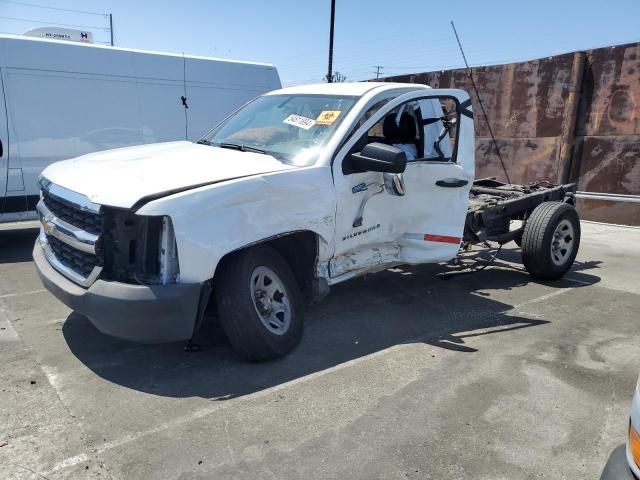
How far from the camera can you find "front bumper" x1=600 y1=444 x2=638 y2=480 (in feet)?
5.68

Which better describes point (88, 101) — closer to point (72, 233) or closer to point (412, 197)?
point (72, 233)

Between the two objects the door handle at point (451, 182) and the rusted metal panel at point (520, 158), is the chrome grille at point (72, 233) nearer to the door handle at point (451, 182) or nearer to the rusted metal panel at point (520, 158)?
the door handle at point (451, 182)

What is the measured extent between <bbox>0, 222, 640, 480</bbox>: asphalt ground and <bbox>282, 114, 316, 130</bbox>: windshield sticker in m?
1.69

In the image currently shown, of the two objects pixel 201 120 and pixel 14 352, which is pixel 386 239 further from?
pixel 201 120

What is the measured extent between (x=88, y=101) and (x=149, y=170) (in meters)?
4.62

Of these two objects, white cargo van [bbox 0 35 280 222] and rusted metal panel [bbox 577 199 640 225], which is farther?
rusted metal panel [bbox 577 199 640 225]

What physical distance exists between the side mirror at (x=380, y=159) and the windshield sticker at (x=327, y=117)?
0.40 metres

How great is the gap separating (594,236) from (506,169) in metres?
3.21

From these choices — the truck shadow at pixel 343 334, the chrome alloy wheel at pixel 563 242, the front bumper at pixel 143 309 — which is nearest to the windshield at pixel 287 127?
the front bumper at pixel 143 309

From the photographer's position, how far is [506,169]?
1206 centimetres

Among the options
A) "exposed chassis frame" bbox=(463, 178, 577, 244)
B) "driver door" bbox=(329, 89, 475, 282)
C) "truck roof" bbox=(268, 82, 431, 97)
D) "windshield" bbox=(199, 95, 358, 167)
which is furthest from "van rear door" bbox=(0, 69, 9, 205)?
"exposed chassis frame" bbox=(463, 178, 577, 244)

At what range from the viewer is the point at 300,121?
4.43 m

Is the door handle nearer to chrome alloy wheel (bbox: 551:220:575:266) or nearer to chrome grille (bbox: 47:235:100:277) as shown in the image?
chrome alloy wheel (bbox: 551:220:575:266)

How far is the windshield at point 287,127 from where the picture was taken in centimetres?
414
